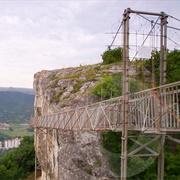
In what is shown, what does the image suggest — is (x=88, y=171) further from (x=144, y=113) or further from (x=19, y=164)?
(x=19, y=164)

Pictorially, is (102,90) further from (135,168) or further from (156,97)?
(156,97)

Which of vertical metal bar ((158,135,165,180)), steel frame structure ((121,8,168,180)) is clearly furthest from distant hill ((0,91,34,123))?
steel frame structure ((121,8,168,180))

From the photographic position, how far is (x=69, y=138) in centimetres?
1602

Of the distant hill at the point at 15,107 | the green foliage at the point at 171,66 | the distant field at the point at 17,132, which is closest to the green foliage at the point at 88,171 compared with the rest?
the green foliage at the point at 171,66

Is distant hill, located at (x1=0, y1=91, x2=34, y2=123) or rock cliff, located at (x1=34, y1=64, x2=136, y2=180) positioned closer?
rock cliff, located at (x1=34, y1=64, x2=136, y2=180)

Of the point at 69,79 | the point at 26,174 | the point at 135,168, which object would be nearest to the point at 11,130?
the point at 26,174

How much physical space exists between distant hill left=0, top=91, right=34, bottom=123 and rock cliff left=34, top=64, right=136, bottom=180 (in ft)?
274

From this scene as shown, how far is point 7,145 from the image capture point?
7431cm

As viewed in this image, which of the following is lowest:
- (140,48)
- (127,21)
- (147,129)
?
(147,129)

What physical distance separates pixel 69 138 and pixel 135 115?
7.51 metres

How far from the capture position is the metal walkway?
7770 millimetres

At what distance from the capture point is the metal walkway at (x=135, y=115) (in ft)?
25.5

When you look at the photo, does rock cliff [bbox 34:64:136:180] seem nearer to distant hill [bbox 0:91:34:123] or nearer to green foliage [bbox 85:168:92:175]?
green foliage [bbox 85:168:92:175]

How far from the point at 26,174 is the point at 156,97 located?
22.6 metres
